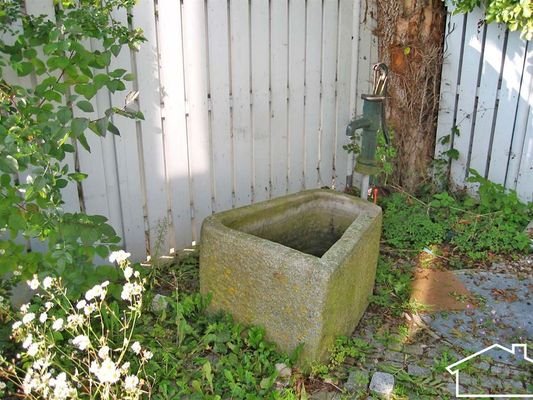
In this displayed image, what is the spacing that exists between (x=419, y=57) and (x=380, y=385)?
2.90 m

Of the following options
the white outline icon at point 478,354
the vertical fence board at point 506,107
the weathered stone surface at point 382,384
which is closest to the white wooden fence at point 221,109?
the vertical fence board at point 506,107

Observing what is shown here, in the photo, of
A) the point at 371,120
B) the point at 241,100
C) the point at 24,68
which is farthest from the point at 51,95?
the point at 371,120

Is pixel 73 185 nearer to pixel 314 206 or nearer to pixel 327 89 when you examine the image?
pixel 314 206

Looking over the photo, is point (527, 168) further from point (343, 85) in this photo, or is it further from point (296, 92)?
point (296, 92)

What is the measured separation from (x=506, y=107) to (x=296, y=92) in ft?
5.70

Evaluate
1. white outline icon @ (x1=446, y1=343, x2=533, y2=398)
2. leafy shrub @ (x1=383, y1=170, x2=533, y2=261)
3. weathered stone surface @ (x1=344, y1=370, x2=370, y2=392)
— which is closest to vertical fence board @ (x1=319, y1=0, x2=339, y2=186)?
leafy shrub @ (x1=383, y1=170, x2=533, y2=261)

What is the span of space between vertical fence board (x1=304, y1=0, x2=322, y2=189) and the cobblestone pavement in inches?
66.1

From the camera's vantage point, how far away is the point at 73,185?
3131mm

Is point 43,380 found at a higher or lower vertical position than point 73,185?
lower

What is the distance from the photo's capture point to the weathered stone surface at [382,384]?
2492mm

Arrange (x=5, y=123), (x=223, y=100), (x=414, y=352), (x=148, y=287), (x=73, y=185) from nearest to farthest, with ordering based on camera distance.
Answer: (x=5, y=123) → (x=414, y=352) → (x=73, y=185) → (x=148, y=287) → (x=223, y=100)

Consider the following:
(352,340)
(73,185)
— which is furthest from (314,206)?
(73,185)

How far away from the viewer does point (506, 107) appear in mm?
4289

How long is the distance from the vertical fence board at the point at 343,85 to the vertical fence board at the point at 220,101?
122 centimetres
